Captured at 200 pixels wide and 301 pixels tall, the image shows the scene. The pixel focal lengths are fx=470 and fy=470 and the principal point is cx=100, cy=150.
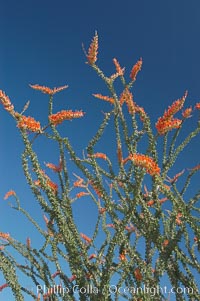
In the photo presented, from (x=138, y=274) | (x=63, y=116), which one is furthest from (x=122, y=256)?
(x=63, y=116)

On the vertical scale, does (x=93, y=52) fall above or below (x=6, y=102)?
above

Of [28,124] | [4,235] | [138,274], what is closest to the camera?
[28,124]

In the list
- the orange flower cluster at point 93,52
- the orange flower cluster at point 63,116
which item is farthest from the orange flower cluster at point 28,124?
the orange flower cluster at point 93,52

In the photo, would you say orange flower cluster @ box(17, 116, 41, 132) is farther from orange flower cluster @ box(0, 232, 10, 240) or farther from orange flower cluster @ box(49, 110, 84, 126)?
orange flower cluster @ box(0, 232, 10, 240)

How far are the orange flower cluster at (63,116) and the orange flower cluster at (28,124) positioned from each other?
4.1 inches

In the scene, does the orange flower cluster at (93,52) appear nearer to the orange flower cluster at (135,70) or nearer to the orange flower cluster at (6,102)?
the orange flower cluster at (135,70)

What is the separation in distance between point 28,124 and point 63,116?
23cm

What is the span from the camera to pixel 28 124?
117 inches

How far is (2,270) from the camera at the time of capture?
3146mm

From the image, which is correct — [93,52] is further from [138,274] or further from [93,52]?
[138,274]

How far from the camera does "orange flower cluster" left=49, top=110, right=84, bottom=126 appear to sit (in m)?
2.97

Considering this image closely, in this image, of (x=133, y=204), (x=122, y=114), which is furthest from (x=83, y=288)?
(x=122, y=114)

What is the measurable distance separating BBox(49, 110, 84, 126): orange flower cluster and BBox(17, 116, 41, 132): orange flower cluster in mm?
103

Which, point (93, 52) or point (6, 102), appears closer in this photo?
point (6, 102)
